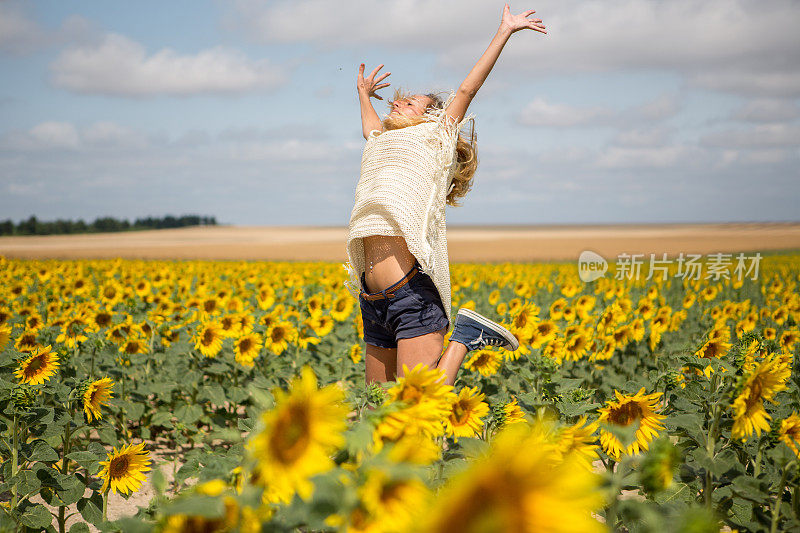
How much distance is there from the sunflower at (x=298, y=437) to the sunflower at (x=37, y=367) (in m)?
2.50

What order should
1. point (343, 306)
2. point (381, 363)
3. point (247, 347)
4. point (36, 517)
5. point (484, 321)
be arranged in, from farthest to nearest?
point (343, 306)
point (247, 347)
point (381, 363)
point (484, 321)
point (36, 517)

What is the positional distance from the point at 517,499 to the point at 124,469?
2.34 m

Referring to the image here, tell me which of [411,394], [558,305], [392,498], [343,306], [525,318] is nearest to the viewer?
[392,498]

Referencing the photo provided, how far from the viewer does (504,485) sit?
71 centimetres

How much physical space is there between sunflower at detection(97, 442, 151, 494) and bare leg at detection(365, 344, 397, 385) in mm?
1155

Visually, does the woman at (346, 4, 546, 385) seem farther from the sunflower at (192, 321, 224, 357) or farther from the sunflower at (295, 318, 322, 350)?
the sunflower at (295, 318, 322, 350)

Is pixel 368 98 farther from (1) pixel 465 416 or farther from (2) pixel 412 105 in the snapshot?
(1) pixel 465 416

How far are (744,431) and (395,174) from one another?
1.77 meters

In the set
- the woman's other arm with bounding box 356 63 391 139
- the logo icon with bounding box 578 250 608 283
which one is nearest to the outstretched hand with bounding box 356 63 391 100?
the woman's other arm with bounding box 356 63 391 139

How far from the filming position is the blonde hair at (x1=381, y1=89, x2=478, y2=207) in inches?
114

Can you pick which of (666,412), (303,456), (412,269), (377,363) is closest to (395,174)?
(412,269)

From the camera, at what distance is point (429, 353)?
274cm

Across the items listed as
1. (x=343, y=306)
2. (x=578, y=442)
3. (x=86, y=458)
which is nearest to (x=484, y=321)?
(x=578, y=442)

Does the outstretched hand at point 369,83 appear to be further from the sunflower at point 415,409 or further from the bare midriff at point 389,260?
the sunflower at point 415,409
